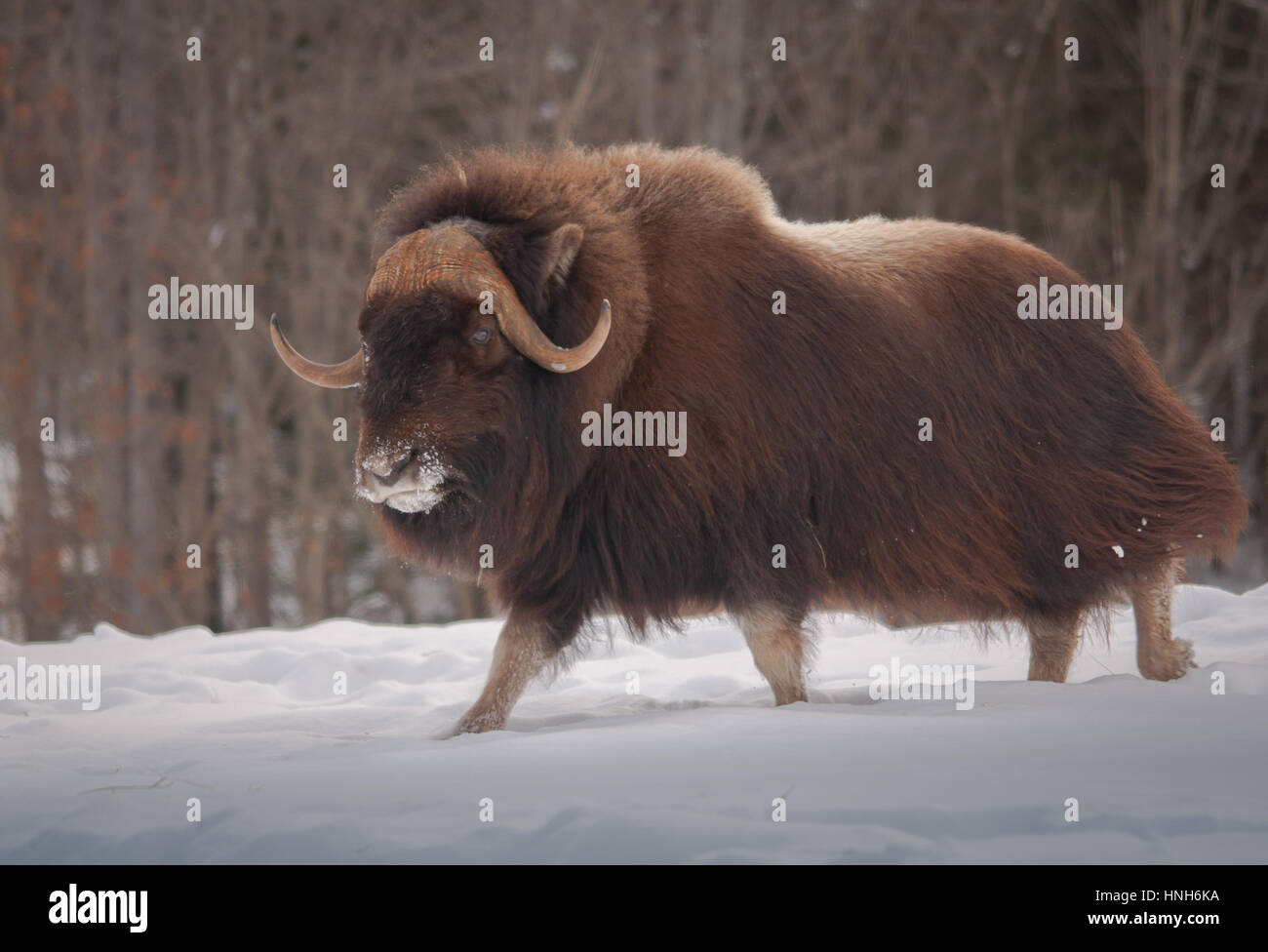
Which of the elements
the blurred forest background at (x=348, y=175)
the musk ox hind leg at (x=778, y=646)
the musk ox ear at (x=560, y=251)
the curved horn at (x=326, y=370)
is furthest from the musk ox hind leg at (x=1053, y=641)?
the blurred forest background at (x=348, y=175)

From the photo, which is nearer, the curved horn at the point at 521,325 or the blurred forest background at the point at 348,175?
the curved horn at the point at 521,325

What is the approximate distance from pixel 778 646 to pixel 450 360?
4.09 ft

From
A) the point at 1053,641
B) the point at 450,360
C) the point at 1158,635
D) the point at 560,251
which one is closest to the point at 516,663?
the point at 450,360

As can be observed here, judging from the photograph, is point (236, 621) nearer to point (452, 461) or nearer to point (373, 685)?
point (373, 685)

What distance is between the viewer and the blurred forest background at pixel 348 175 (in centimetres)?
1042

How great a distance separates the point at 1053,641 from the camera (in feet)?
14.9

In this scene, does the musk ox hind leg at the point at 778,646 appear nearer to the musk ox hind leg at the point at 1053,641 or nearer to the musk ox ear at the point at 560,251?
the musk ox hind leg at the point at 1053,641

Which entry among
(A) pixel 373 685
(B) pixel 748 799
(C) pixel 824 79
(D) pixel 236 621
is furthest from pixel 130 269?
(B) pixel 748 799

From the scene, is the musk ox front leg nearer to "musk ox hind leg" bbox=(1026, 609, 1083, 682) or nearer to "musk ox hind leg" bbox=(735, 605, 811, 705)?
"musk ox hind leg" bbox=(735, 605, 811, 705)

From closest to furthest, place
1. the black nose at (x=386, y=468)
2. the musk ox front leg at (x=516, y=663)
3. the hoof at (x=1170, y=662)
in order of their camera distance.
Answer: the black nose at (x=386, y=468)
the musk ox front leg at (x=516, y=663)
the hoof at (x=1170, y=662)

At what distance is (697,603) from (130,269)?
847 cm

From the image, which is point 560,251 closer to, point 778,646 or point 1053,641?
point 778,646

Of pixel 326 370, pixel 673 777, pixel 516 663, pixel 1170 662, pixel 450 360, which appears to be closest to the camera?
pixel 673 777

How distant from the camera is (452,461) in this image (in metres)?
3.83
